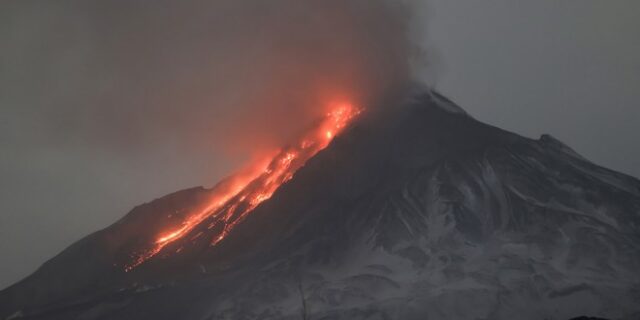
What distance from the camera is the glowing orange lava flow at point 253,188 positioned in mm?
68625

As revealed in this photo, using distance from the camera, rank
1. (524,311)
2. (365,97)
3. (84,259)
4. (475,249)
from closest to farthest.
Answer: (524,311) → (475,249) → (84,259) → (365,97)

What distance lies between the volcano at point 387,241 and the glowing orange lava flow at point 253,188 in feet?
0.86

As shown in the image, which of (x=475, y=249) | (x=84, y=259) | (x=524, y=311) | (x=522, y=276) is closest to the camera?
(x=524, y=311)

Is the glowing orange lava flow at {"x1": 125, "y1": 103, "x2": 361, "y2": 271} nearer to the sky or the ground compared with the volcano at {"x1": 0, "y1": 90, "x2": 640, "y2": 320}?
nearer to the sky

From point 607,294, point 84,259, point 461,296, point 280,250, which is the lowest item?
point 607,294

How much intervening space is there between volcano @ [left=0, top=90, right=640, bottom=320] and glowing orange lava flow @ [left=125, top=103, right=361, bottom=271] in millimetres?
261

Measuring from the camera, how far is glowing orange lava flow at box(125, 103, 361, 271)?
225ft

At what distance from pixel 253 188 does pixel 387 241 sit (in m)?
16.0

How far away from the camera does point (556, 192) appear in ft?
216

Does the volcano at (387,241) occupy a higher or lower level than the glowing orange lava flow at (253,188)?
lower

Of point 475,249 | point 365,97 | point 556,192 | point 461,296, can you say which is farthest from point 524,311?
point 365,97

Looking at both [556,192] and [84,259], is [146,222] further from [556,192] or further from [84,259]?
[556,192]

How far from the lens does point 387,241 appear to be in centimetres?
6100

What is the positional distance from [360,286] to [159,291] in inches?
551
